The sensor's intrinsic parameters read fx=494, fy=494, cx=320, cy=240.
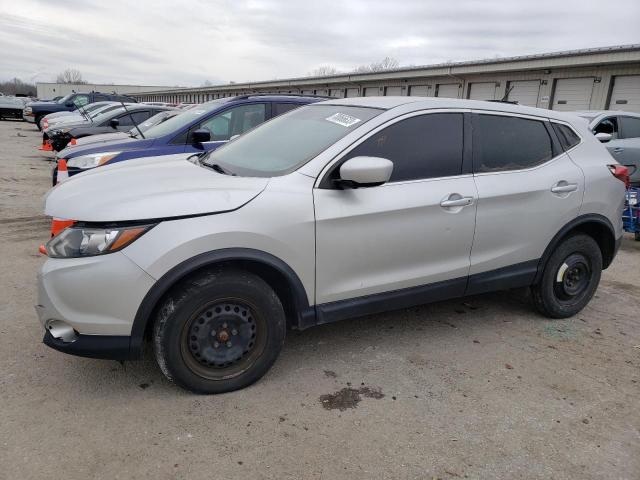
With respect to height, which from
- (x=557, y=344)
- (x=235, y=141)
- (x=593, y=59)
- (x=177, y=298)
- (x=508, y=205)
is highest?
(x=593, y=59)

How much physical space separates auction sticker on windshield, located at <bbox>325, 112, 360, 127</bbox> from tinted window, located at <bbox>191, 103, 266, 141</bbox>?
9.73ft

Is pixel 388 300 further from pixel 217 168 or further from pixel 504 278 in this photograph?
pixel 217 168

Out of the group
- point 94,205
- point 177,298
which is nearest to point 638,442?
point 177,298

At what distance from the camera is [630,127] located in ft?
33.2

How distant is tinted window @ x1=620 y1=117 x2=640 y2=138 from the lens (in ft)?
32.9

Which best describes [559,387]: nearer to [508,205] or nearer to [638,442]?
[638,442]

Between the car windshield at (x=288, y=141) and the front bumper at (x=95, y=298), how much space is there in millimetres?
1017

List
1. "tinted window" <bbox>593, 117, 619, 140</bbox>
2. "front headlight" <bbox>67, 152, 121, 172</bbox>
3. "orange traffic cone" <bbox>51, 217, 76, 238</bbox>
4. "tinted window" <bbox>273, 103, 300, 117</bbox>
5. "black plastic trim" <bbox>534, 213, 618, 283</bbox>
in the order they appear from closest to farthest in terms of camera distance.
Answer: "orange traffic cone" <bbox>51, 217, 76, 238</bbox>, "black plastic trim" <bbox>534, 213, 618, 283</bbox>, "front headlight" <bbox>67, 152, 121, 172</bbox>, "tinted window" <bbox>273, 103, 300, 117</bbox>, "tinted window" <bbox>593, 117, 619, 140</bbox>

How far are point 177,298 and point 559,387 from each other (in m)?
2.46

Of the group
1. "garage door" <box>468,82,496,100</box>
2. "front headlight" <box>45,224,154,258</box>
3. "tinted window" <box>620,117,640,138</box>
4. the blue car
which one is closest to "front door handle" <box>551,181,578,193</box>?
"front headlight" <box>45,224,154,258</box>

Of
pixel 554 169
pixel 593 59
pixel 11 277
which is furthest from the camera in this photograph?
pixel 593 59

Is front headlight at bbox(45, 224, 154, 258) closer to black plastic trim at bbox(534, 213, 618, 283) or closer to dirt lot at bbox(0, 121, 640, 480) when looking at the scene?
dirt lot at bbox(0, 121, 640, 480)

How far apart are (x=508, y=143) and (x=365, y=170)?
152 cm

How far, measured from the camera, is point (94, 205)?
8.87 ft
